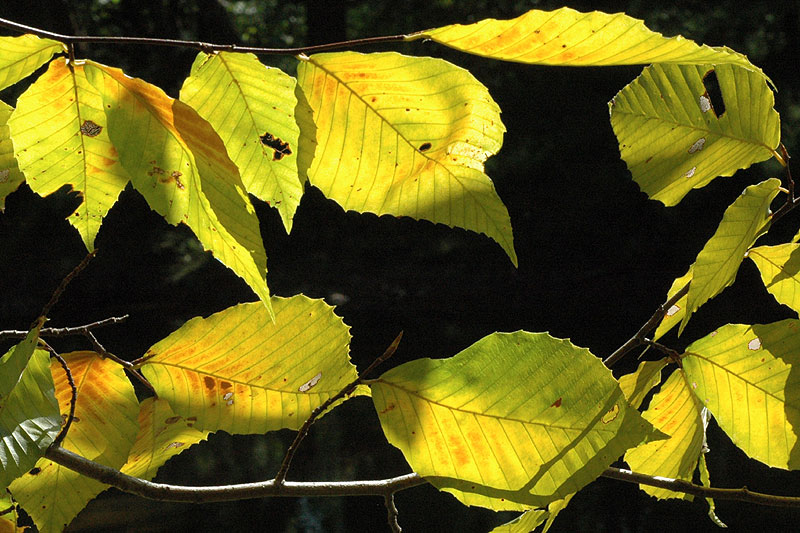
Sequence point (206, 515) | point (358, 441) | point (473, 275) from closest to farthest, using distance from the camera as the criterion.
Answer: point (206, 515) → point (358, 441) → point (473, 275)

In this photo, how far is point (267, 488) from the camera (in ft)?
0.53

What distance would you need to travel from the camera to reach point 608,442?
145 mm

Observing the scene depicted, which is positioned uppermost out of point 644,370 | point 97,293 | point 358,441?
point 644,370

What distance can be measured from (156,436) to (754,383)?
0.48 feet

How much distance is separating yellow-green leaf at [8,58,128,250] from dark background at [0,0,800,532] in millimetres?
1725

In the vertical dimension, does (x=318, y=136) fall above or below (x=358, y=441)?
above

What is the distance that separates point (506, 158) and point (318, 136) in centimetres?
308

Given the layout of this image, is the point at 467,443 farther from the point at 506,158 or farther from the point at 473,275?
the point at 506,158

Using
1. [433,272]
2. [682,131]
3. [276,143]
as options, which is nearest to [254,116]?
[276,143]

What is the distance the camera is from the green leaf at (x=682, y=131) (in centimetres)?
18

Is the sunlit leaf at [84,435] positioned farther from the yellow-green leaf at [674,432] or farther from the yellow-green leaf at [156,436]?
the yellow-green leaf at [674,432]

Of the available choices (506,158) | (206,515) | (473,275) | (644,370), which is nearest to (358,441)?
A: (206,515)

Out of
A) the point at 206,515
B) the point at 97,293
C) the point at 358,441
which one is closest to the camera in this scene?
the point at 206,515

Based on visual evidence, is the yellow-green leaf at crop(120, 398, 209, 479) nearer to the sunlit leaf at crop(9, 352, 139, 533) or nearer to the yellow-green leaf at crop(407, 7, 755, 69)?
the sunlit leaf at crop(9, 352, 139, 533)
